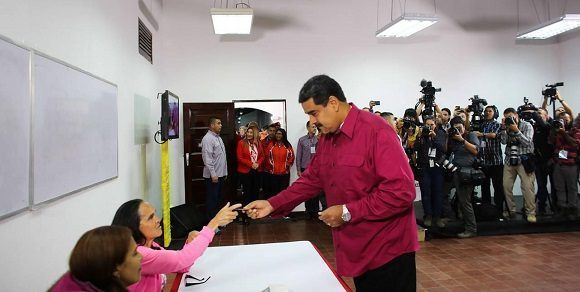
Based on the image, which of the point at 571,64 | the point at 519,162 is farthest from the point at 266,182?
the point at 571,64

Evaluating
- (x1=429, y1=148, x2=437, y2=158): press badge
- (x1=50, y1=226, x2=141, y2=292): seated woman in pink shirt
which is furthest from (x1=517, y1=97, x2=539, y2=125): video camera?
(x1=50, y1=226, x2=141, y2=292): seated woman in pink shirt

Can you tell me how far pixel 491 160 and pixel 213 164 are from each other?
13.3 feet

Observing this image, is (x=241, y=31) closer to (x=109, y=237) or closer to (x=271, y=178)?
(x=271, y=178)

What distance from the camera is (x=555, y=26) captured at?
6086mm

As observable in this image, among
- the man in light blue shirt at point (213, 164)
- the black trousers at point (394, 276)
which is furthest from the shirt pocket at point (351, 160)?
the man in light blue shirt at point (213, 164)

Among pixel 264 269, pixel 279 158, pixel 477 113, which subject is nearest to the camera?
pixel 264 269

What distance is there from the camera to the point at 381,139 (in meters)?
1.64

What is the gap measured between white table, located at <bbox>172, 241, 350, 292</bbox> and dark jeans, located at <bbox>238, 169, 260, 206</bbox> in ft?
13.6

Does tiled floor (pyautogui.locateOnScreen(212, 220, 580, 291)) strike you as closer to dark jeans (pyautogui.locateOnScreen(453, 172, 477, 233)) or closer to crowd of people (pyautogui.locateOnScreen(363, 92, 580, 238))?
dark jeans (pyautogui.locateOnScreen(453, 172, 477, 233))

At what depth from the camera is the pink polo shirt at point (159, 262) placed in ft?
5.20

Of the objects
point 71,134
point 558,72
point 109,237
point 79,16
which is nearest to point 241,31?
point 79,16

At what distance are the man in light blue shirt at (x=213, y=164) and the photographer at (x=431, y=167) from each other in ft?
9.45

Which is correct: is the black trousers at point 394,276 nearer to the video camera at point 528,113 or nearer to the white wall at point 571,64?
the video camera at point 528,113

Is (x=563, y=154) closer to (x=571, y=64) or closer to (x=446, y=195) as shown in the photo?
(x=446, y=195)
